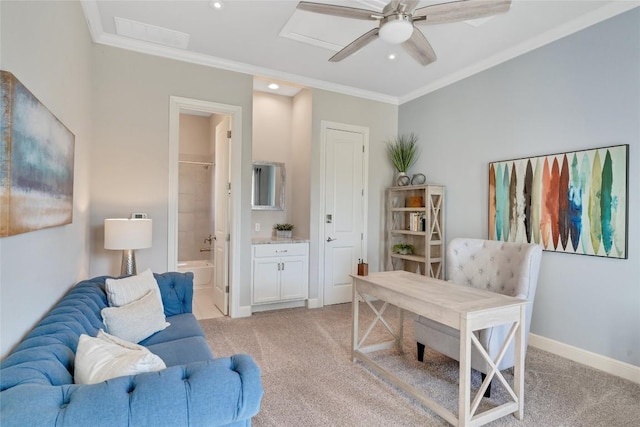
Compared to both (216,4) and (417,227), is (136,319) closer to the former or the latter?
(216,4)

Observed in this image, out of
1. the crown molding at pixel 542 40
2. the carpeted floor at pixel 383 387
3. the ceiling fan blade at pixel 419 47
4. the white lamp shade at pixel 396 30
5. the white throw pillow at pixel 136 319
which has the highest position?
the crown molding at pixel 542 40

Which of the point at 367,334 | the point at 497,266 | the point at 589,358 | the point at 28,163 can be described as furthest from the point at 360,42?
the point at 589,358

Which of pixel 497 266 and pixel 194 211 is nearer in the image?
pixel 497 266

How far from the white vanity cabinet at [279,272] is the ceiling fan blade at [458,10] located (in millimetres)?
2932

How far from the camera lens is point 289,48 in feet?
11.5

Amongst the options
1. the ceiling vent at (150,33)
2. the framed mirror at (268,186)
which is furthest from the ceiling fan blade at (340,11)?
the framed mirror at (268,186)

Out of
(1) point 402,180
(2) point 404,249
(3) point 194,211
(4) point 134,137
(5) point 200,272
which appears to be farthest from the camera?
(3) point 194,211

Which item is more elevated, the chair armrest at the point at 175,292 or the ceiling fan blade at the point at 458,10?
the ceiling fan blade at the point at 458,10

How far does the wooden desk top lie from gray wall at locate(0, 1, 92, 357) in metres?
2.04

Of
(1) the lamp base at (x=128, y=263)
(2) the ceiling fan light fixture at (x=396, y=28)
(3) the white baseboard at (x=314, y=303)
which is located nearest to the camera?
(2) the ceiling fan light fixture at (x=396, y=28)

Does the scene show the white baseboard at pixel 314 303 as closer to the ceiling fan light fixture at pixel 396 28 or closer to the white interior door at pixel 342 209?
the white interior door at pixel 342 209

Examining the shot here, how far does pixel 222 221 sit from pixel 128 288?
6.56 ft

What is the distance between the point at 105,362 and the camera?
1189mm

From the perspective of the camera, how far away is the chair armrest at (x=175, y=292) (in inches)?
105
